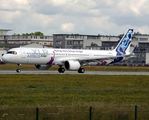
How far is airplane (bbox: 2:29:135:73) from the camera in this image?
175ft

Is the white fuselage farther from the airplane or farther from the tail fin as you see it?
the tail fin

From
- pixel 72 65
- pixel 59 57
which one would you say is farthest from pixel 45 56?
pixel 72 65

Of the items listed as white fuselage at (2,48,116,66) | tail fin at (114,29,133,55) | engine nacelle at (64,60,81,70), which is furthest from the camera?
tail fin at (114,29,133,55)

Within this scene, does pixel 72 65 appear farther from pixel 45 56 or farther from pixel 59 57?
pixel 45 56

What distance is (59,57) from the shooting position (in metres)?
57.9

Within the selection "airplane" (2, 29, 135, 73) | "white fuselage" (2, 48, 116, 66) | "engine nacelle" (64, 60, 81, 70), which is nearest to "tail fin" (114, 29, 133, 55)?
"airplane" (2, 29, 135, 73)

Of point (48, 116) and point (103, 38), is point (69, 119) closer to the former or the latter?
point (48, 116)

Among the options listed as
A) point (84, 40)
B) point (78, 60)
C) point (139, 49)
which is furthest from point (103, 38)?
point (78, 60)

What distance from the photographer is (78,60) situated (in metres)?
60.1

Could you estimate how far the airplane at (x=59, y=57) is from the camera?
53.5 m

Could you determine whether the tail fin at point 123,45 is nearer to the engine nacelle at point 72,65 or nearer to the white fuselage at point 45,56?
the white fuselage at point 45,56

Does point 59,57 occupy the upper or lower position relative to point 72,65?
upper

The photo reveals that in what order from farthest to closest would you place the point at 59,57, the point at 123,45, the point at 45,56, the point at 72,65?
the point at 123,45 < the point at 59,57 < the point at 72,65 < the point at 45,56

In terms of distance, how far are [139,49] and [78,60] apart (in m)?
109
